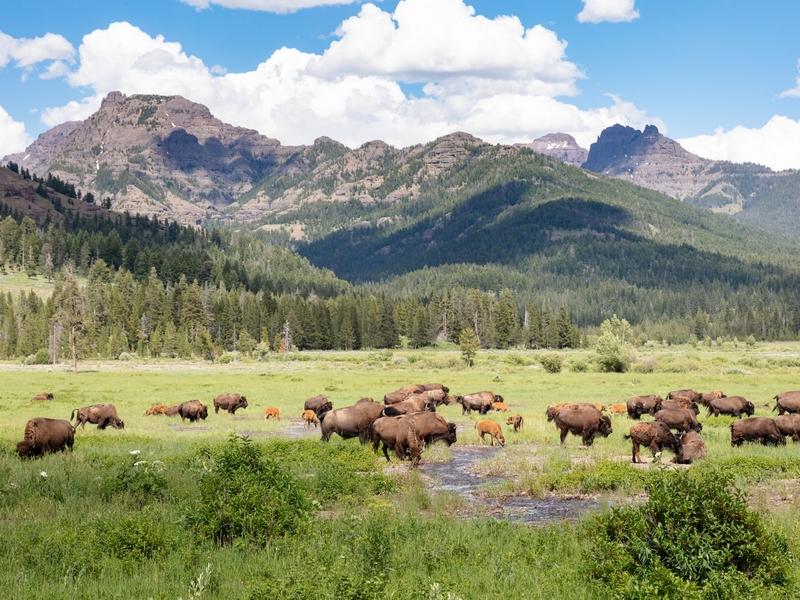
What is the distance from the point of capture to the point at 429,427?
2508 cm

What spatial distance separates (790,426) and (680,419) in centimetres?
435

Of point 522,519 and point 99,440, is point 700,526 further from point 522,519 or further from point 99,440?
point 99,440

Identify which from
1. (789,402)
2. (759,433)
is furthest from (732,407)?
(759,433)

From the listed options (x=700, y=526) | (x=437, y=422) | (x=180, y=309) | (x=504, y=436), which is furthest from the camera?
(x=180, y=309)

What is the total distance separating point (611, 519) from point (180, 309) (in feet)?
495

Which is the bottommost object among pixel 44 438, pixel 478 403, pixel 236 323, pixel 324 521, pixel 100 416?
pixel 478 403

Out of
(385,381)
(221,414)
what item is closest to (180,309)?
(385,381)

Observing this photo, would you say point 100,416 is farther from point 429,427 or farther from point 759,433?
point 759,433

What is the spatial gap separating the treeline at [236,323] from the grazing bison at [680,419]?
103 m

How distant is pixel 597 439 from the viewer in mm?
28797

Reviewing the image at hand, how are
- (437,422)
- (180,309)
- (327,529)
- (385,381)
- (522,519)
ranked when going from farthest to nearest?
1. (180,309)
2. (385,381)
3. (437,422)
4. (522,519)
5. (327,529)

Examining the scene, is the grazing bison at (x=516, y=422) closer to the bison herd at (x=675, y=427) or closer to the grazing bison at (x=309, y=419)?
the bison herd at (x=675, y=427)

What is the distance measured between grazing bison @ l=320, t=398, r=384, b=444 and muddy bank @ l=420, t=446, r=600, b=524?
→ 4603 mm

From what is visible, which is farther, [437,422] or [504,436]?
[504,436]
